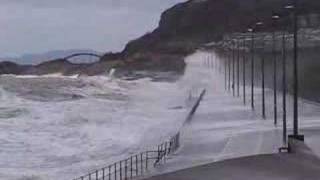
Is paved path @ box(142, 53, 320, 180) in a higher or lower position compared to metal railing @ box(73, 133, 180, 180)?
higher

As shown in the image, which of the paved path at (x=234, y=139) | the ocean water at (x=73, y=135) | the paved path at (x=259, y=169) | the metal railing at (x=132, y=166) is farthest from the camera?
the ocean water at (x=73, y=135)

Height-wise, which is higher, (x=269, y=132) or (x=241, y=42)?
(x=241, y=42)

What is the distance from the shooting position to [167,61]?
18475 centimetres

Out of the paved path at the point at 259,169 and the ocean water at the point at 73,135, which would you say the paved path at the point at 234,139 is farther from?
the ocean water at the point at 73,135

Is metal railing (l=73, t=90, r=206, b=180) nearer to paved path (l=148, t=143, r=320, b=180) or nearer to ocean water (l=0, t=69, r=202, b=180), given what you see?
ocean water (l=0, t=69, r=202, b=180)

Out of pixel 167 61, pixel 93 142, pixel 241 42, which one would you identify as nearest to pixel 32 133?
pixel 93 142

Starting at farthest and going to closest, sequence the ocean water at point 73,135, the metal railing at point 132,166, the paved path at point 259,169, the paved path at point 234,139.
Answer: the ocean water at point 73,135 → the metal railing at point 132,166 → the paved path at point 234,139 → the paved path at point 259,169

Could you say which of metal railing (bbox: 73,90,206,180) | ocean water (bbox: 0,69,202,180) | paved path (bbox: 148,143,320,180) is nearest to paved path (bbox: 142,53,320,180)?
paved path (bbox: 148,143,320,180)

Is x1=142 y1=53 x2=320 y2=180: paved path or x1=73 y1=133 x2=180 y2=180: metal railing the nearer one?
x1=142 y1=53 x2=320 y2=180: paved path

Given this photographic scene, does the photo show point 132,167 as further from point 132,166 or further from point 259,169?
point 259,169

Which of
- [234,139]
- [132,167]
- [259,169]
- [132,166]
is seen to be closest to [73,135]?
[234,139]

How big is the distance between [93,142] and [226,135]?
7762mm

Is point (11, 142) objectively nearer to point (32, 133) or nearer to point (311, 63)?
point (32, 133)

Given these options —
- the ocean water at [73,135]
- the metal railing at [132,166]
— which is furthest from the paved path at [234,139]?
the ocean water at [73,135]
